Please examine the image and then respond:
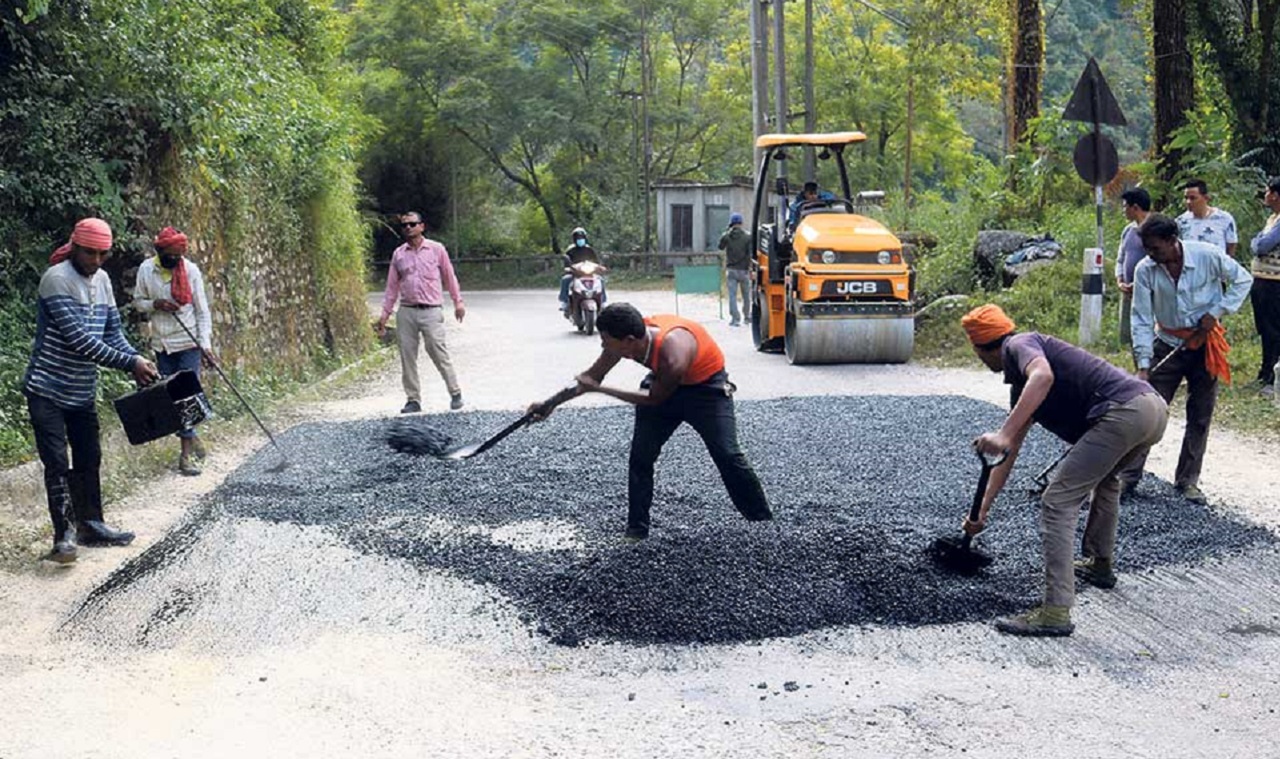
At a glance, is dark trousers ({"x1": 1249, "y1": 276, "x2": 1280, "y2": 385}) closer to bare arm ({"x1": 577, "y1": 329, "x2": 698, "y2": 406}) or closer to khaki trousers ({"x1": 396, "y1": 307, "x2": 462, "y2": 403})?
bare arm ({"x1": 577, "y1": 329, "x2": 698, "y2": 406})

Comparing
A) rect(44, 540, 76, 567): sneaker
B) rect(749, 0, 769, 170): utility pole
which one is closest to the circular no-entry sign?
rect(44, 540, 76, 567): sneaker

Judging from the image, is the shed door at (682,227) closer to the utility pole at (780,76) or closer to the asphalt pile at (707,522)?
the utility pole at (780,76)

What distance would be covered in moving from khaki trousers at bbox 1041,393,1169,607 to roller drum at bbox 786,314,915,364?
8.42m

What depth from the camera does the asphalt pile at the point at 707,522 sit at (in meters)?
5.77

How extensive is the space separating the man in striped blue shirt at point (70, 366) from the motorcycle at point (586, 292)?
12.9 meters

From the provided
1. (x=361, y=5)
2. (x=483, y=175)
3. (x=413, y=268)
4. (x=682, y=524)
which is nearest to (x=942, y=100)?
(x=483, y=175)

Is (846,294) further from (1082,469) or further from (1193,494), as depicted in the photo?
(1082,469)

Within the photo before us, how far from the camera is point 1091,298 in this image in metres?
13.9

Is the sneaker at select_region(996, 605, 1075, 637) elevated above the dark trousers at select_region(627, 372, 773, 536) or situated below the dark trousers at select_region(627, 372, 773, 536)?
below

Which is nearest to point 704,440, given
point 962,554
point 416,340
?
point 962,554

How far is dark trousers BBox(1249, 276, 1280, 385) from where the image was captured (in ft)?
34.2

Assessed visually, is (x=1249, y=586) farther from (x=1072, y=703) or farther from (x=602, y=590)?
(x=602, y=590)

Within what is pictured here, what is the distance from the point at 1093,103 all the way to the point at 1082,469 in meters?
8.21

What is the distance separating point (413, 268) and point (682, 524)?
5224 mm
